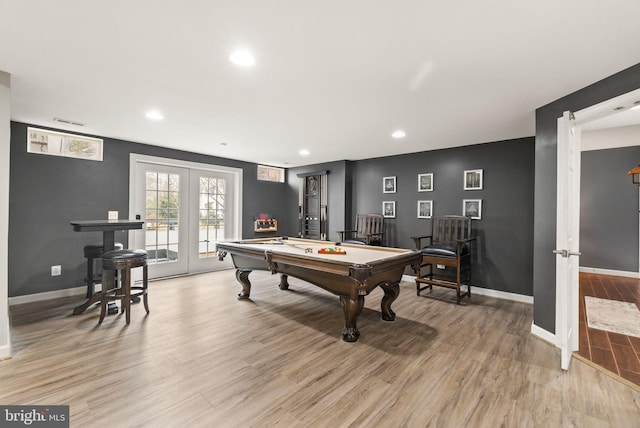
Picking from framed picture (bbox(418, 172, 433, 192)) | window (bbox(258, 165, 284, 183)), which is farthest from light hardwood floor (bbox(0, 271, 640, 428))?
window (bbox(258, 165, 284, 183))

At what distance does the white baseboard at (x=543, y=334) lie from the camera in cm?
259

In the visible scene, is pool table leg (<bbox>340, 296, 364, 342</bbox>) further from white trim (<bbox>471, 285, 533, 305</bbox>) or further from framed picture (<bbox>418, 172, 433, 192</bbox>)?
framed picture (<bbox>418, 172, 433, 192</bbox>)

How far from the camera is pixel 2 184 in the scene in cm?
228

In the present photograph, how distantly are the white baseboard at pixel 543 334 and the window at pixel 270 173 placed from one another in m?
5.51

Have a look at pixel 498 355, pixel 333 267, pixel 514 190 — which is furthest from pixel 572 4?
pixel 514 190

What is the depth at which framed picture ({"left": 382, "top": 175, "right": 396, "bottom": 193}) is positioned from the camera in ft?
17.5

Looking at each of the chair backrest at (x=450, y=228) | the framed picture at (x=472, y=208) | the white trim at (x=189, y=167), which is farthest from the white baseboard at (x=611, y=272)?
the white trim at (x=189, y=167)

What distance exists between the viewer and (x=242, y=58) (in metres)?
2.00

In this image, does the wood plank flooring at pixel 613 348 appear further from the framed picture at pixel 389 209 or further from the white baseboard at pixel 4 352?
the white baseboard at pixel 4 352

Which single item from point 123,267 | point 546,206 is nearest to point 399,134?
point 546,206

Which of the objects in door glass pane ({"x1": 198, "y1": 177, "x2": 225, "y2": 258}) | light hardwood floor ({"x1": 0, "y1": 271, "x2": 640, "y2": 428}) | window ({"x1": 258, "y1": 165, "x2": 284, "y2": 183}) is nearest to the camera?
light hardwood floor ({"x1": 0, "y1": 271, "x2": 640, "y2": 428})

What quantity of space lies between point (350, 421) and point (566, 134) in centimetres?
269

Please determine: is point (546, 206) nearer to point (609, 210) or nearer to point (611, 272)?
point (609, 210)

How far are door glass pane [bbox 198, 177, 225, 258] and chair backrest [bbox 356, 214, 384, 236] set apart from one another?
9.50ft
